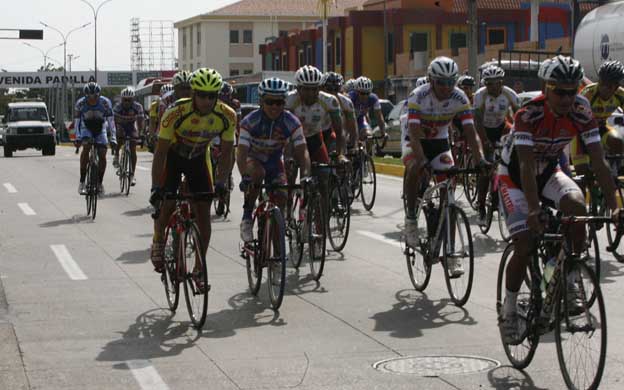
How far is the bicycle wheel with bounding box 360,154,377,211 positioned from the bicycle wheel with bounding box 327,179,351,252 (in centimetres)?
452

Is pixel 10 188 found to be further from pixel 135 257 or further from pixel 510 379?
pixel 510 379

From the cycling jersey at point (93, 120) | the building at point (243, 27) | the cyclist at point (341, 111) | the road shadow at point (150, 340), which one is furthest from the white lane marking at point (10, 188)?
the building at point (243, 27)

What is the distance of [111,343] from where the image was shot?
875 cm

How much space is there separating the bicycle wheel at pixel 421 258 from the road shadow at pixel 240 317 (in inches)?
52.0

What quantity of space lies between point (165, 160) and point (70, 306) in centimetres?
159

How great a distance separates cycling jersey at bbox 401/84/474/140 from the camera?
11.2 m

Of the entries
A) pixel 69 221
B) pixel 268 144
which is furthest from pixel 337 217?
pixel 69 221

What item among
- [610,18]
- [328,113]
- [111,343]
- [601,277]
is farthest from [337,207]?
[610,18]

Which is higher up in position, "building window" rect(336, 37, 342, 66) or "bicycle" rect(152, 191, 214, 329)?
"building window" rect(336, 37, 342, 66)

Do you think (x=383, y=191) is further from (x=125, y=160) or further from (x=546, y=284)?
(x=546, y=284)

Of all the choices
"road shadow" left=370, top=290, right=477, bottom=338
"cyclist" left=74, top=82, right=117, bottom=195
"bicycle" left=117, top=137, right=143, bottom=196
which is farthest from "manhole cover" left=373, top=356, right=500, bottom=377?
"bicycle" left=117, top=137, right=143, bottom=196

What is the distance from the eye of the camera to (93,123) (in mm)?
19156

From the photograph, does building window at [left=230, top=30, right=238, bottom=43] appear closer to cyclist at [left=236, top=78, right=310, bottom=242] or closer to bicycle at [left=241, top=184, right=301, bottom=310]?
cyclist at [left=236, top=78, right=310, bottom=242]

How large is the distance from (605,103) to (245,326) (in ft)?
16.0
